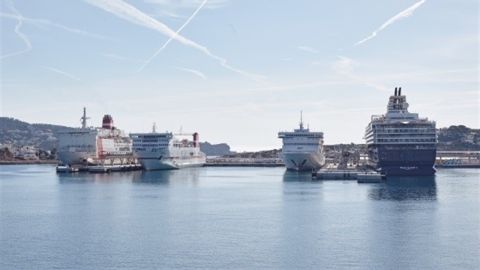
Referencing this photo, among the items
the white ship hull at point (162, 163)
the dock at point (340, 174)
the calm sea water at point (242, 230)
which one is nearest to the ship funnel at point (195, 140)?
the white ship hull at point (162, 163)

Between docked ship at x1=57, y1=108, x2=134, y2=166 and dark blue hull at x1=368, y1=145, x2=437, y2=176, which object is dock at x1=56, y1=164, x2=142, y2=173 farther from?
dark blue hull at x1=368, y1=145, x2=437, y2=176

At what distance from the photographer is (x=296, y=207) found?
182ft

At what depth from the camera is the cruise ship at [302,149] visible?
373 ft

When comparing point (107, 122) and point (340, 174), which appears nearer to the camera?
point (340, 174)

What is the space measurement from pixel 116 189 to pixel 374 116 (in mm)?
47579

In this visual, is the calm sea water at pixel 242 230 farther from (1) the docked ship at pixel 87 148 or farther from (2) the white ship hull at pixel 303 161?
(1) the docked ship at pixel 87 148

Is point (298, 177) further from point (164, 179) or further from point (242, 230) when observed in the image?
point (242, 230)

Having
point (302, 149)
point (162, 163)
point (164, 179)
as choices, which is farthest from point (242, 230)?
point (162, 163)

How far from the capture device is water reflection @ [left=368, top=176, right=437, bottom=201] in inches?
2497

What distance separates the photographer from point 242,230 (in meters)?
42.1

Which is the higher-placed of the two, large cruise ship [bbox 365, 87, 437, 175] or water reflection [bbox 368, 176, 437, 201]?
large cruise ship [bbox 365, 87, 437, 175]

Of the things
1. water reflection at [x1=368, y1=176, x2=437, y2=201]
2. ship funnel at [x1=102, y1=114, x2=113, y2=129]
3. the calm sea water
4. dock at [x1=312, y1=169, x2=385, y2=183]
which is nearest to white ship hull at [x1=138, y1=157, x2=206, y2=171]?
ship funnel at [x1=102, y1=114, x2=113, y2=129]

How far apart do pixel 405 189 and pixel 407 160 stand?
1985cm

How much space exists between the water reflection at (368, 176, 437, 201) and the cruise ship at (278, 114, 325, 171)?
25.2 m
